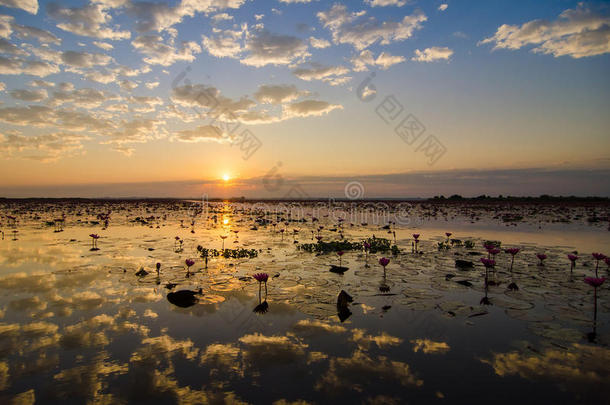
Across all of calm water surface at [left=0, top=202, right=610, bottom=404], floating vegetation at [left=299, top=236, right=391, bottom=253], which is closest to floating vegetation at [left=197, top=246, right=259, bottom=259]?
calm water surface at [left=0, top=202, right=610, bottom=404]

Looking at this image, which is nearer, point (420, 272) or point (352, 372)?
point (352, 372)

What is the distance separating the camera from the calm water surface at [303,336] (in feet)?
14.3

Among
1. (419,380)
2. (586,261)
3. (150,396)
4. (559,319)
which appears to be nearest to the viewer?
(150,396)

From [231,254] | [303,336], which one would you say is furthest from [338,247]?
[303,336]

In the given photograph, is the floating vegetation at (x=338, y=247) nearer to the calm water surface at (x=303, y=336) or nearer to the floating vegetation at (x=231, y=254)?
the floating vegetation at (x=231, y=254)

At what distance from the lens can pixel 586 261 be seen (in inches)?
487

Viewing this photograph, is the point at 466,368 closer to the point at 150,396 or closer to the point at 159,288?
the point at 150,396

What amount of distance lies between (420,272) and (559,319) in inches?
183

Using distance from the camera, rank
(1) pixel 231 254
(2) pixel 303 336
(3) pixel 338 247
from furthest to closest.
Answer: (3) pixel 338 247, (1) pixel 231 254, (2) pixel 303 336

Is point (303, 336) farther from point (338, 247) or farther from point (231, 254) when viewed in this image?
point (338, 247)

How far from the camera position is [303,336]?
6.08 meters

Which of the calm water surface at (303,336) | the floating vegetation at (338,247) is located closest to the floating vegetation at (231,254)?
the calm water surface at (303,336)

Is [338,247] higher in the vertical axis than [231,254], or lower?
higher

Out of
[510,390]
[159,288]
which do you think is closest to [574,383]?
[510,390]
